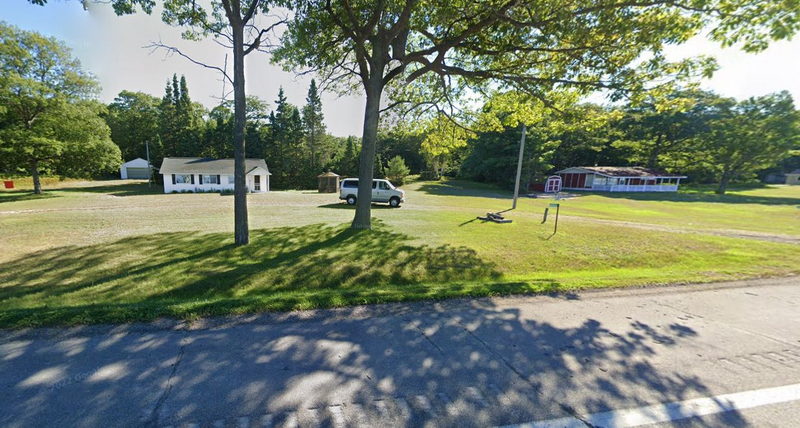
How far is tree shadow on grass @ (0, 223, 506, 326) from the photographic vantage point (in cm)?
417

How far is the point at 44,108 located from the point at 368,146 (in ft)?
98.3

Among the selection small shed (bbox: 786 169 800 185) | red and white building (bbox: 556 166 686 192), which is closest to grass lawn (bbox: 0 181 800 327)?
red and white building (bbox: 556 166 686 192)

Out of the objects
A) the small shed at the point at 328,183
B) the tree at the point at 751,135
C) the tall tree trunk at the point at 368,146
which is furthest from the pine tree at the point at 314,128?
the tree at the point at 751,135

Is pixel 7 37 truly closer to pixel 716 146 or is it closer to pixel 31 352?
pixel 31 352

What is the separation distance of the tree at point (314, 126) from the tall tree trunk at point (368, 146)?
34881 millimetres

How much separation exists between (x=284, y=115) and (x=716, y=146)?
199 feet

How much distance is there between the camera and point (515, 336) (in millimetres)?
3646

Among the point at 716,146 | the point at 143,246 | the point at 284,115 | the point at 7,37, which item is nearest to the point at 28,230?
the point at 143,246

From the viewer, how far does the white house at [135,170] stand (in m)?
47.4

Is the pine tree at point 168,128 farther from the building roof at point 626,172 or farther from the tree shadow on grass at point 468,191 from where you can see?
the building roof at point 626,172

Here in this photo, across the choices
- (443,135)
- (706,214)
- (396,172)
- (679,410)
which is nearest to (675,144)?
(706,214)

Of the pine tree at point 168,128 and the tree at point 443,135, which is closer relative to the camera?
the tree at point 443,135

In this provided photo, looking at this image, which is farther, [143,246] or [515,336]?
[143,246]

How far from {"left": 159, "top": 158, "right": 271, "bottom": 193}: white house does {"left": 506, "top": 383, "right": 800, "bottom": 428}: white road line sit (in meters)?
34.3
